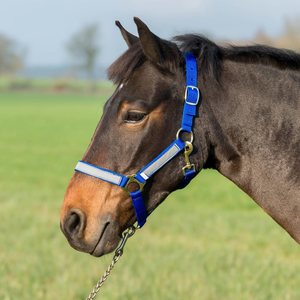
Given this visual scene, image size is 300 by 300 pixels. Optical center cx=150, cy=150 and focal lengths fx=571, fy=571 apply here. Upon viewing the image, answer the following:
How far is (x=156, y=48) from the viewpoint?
3.29 m

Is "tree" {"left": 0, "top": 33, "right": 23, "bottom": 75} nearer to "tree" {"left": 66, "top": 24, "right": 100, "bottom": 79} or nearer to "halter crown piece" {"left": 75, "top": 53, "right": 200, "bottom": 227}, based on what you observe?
"tree" {"left": 66, "top": 24, "right": 100, "bottom": 79}

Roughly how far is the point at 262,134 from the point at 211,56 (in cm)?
56

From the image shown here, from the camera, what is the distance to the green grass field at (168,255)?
651cm

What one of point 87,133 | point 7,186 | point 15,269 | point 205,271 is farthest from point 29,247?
point 87,133

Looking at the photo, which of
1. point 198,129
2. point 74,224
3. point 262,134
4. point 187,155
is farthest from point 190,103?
point 74,224

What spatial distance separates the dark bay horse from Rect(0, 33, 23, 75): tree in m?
135

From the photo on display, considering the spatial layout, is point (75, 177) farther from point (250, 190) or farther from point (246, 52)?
point (246, 52)

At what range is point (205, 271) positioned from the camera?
286 inches

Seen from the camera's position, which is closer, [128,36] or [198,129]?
[198,129]

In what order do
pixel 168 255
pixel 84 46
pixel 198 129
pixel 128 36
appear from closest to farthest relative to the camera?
pixel 198 129 < pixel 128 36 < pixel 168 255 < pixel 84 46

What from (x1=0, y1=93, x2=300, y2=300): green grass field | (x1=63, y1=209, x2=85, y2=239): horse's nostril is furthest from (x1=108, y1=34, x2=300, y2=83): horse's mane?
(x1=0, y1=93, x2=300, y2=300): green grass field

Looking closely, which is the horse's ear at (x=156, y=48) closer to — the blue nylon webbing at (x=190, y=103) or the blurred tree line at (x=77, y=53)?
the blue nylon webbing at (x=190, y=103)

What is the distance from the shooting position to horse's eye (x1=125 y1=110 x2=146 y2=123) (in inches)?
128

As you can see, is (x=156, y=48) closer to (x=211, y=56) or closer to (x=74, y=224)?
(x=211, y=56)
